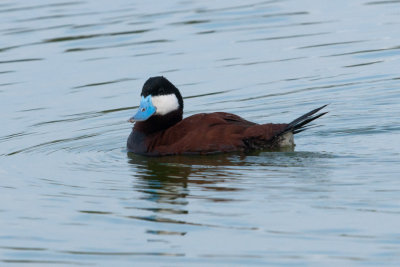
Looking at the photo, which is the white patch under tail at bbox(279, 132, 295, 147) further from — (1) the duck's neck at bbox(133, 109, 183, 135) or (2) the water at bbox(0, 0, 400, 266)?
(1) the duck's neck at bbox(133, 109, 183, 135)

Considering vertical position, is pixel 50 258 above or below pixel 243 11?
below

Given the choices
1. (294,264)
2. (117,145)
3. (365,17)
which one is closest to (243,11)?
(365,17)

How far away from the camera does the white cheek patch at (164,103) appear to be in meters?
9.81

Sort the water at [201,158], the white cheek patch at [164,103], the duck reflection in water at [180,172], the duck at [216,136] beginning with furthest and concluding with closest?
1. the white cheek patch at [164,103]
2. the duck at [216,136]
3. the duck reflection in water at [180,172]
4. the water at [201,158]

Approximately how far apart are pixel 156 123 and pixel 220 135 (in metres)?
0.85

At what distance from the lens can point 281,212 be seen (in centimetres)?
711

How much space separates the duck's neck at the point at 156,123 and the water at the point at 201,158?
334mm

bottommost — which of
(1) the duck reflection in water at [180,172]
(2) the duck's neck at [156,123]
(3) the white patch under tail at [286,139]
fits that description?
(1) the duck reflection in water at [180,172]

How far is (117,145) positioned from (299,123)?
6.78 feet

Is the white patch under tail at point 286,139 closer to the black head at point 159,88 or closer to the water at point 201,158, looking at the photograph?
the water at point 201,158

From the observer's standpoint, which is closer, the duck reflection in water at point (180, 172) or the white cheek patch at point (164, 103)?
the duck reflection in water at point (180, 172)

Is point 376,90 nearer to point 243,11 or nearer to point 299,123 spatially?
point 299,123

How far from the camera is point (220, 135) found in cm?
930

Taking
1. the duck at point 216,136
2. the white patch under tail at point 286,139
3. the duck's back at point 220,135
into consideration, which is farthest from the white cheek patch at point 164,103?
the white patch under tail at point 286,139
